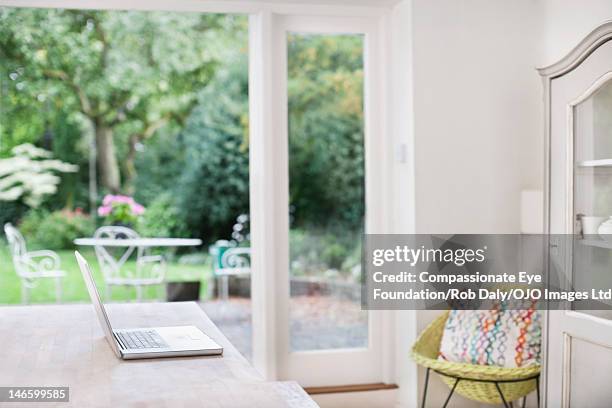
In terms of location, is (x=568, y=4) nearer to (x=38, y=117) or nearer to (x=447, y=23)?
(x=447, y=23)

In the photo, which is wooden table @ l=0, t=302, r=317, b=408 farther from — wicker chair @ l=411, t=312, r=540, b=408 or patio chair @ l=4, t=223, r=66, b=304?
patio chair @ l=4, t=223, r=66, b=304

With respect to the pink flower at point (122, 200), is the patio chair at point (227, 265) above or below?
below

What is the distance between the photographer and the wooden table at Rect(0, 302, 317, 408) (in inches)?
62.5

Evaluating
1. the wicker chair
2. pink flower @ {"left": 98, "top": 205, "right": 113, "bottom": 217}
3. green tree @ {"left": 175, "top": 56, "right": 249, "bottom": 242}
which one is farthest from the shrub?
the wicker chair

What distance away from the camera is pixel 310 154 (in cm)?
438

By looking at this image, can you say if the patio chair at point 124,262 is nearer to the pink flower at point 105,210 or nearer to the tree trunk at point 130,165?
the pink flower at point 105,210

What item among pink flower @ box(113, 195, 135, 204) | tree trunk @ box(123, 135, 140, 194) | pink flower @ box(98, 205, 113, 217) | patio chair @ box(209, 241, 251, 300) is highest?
tree trunk @ box(123, 135, 140, 194)

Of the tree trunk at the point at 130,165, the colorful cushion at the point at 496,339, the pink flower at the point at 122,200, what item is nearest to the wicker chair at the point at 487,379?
the colorful cushion at the point at 496,339

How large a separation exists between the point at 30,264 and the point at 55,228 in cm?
44

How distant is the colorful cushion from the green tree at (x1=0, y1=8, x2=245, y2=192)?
14.6 ft

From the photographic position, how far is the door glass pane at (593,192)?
302 centimetres

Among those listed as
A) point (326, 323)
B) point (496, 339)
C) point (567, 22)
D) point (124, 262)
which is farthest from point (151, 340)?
point (124, 262)

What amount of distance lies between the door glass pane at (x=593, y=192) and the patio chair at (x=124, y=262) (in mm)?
4535

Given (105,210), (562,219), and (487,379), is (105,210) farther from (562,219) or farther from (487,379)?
(562,219)
